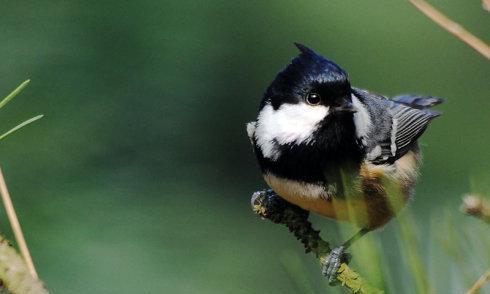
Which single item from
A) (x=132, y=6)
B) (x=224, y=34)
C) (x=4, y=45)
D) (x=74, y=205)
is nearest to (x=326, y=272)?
(x=74, y=205)

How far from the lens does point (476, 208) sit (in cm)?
36

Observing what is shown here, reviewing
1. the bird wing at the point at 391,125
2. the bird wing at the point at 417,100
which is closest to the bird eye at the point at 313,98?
the bird wing at the point at 391,125

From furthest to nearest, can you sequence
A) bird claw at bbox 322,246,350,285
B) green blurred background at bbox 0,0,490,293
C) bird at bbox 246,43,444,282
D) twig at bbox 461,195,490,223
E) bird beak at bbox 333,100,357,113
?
bird beak at bbox 333,100,357,113
bird at bbox 246,43,444,282
green blurred background at bbox 0,0,490,293
bird claw at bbox 322,246,350,285
twig at bbox 461,195,490,223

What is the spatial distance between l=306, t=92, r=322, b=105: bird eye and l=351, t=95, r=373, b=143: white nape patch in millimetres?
61

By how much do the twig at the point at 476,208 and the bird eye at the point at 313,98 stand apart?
0.86m

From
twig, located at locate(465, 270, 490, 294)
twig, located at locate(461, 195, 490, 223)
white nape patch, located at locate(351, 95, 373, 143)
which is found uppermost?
twig, located at locate(461, 195, 490, 223)

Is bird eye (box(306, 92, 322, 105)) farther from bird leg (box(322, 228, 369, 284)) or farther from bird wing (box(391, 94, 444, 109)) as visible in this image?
bird leg (box(322, 228, 369, 284))

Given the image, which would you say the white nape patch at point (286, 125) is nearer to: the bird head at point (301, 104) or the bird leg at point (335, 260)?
the bird head at point (301, 104)

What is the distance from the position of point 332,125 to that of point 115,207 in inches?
14.5

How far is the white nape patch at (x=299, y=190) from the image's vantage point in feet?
3.67

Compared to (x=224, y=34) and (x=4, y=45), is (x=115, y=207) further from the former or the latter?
(x=224, y=34)

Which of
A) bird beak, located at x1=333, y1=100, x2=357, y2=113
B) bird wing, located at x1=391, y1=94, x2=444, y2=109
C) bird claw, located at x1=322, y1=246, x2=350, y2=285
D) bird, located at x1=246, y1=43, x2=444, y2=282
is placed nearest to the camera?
bird claw, located at x1=322, y1=246, x2=350, y2=285

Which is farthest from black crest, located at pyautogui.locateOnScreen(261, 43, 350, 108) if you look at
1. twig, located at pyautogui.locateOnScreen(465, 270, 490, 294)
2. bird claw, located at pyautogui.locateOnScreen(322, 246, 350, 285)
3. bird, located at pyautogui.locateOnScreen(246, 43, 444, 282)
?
twig, located at pyautogui.locateOnScreen(465, 270, 490, 294)

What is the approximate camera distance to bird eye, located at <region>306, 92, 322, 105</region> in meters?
1.23
